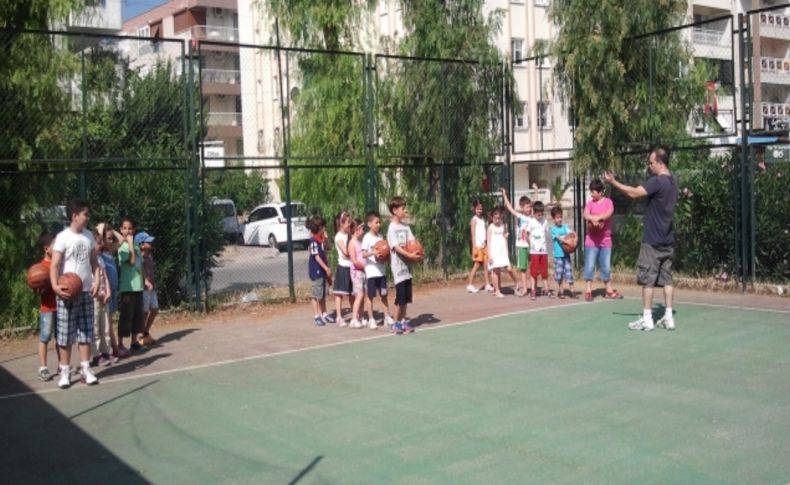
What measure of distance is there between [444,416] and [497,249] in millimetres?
7618

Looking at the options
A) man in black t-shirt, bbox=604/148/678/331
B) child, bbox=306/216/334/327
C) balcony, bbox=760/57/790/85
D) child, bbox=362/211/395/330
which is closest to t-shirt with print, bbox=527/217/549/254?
man in black t-shirt, bbox=604/148/678/331

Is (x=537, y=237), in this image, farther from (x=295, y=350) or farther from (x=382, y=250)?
(x=295, y=350)

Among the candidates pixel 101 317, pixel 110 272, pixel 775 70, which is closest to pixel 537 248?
pixel 110 272

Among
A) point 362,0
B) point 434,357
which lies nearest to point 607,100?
point 362,0

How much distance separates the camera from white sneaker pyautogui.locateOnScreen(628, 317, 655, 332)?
1094 cm

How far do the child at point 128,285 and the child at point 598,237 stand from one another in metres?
7.02

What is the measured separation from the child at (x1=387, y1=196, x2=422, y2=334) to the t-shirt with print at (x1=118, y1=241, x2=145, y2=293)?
3.25 meters

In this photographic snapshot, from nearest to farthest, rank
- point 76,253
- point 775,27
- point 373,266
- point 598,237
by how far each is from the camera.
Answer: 1. point 76,253
2. point 373,266
3. point 598,237
4. point 775,27

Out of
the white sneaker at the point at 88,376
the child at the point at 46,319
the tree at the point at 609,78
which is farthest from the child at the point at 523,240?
the child at the point at 46,319

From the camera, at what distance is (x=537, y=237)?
1448 cm

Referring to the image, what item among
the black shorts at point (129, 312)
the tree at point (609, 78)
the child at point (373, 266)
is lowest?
the black shorts at point (129, 312)

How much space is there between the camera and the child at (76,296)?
8.82m

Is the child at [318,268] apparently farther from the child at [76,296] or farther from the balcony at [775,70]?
the balcony at [775,70]

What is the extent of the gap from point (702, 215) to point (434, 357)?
23.6 ft
